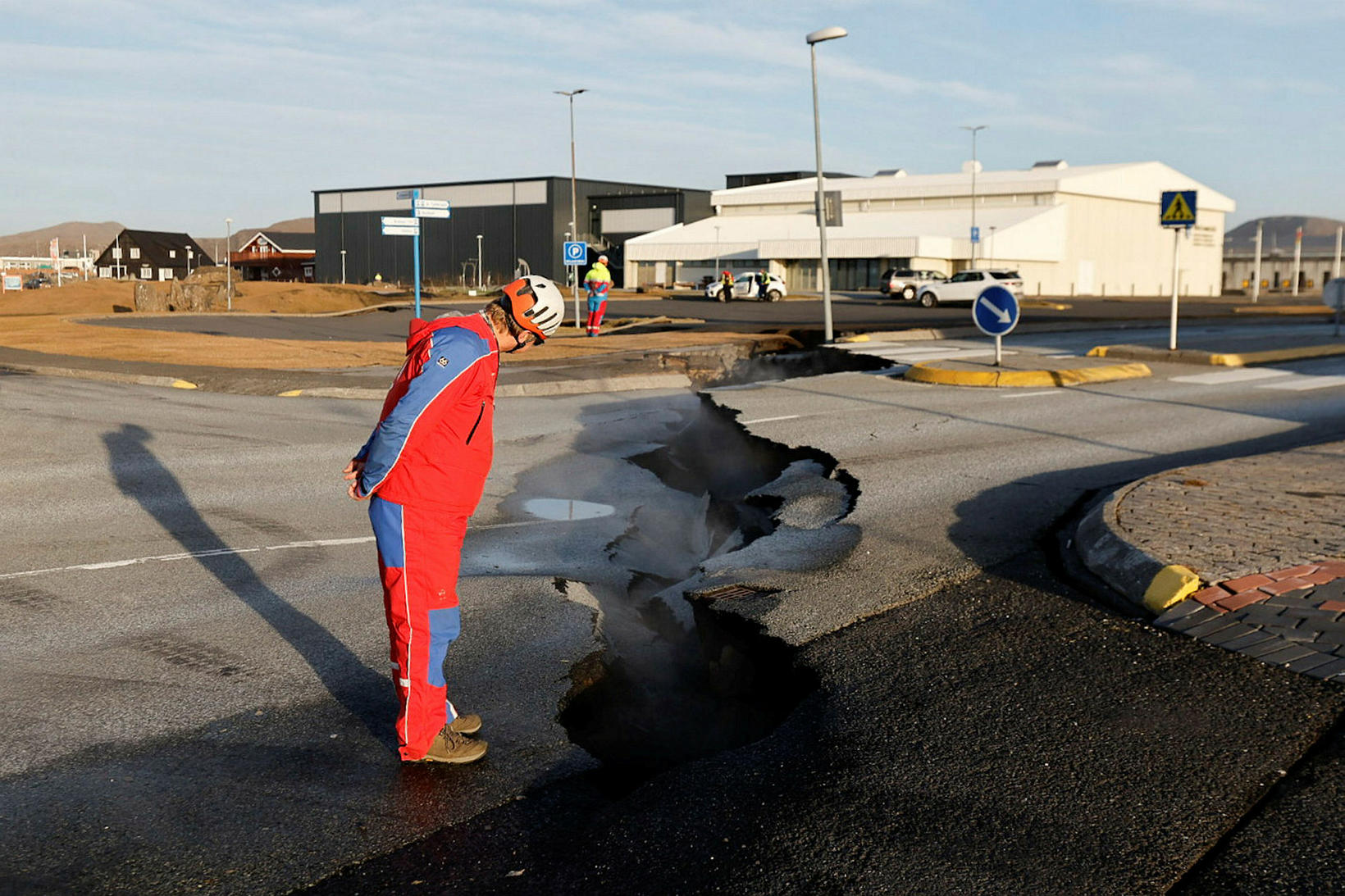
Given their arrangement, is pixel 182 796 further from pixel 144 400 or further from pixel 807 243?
pixel 807 243

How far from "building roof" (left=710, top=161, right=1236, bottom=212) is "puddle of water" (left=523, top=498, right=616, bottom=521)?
226 ft

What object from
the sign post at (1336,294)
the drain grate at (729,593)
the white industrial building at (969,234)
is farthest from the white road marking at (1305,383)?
the white industrial building at (969,234)

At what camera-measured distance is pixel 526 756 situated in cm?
414

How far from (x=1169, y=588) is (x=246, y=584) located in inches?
186

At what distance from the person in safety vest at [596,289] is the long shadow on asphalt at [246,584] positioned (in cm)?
1513

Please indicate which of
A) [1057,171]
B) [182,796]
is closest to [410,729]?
[182,796]

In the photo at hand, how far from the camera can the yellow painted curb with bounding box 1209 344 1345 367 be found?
18734mm

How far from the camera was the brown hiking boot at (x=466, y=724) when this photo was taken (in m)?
4.16

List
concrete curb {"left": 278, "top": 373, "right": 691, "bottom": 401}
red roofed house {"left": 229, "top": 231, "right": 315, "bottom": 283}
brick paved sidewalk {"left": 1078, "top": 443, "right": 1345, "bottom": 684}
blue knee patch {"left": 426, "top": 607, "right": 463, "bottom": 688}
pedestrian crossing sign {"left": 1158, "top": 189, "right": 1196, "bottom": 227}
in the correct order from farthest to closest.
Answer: red roofed house {"left": 229, "top": 231, "right": 315, "bottom": 283}
pedestrian crossing sign {"left": 1158, "top": 189, "right": 1196, "bottom": 227}
concrete curb {"left": 278, "top": 373, "right": 691, "bottom": 401}
brick paved sidewalk {"left": 1078, "top": 443, "right": 1345, "bottom": 684}
blue knee patch {"left": 426, "top": 607, "right": 463, "bottom": 688}

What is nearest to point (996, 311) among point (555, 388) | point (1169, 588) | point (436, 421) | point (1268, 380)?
point (1268, 380)

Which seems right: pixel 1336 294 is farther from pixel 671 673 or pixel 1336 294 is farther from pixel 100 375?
pixel 671 673

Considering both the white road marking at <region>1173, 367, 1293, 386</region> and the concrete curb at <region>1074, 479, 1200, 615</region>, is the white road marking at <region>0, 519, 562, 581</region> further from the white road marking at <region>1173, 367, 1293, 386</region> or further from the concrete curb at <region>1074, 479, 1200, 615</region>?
the white road marking at <region>1173, 367, 1293, 386</region>

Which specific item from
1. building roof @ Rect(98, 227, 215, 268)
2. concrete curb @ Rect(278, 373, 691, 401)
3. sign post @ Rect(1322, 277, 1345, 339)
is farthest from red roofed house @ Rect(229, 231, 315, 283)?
concrete curb @ Rect(278, 373, 691, 401)

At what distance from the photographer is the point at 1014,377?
16047mm
